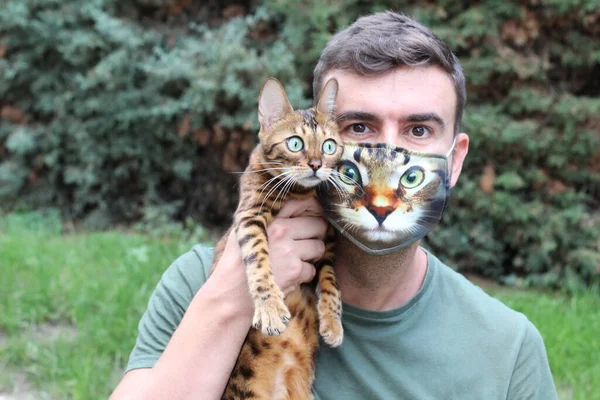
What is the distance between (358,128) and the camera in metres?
2.55

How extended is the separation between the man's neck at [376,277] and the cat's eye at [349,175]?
29cm

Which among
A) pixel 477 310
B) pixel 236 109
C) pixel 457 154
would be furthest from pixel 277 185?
pixel 236 109

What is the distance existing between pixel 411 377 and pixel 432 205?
706 millimetres

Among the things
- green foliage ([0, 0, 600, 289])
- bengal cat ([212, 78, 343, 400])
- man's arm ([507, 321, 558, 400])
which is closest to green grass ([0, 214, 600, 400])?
green foliage ([0, 0, 600, 289])

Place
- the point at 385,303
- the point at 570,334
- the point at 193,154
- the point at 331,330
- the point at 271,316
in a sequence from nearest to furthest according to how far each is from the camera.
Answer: the point at 271,316 < the point at 331,330 < the point at 385,303 < the point at 570,334 < the point at 193,154

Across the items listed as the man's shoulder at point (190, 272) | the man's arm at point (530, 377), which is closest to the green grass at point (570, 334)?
the man's arm at point (530, 377)

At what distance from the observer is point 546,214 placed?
630cm

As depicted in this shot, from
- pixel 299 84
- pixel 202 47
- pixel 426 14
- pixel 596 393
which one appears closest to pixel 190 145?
pixel 202 47

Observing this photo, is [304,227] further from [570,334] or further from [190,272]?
[570,334]

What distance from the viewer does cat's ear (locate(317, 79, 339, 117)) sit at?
251 cm

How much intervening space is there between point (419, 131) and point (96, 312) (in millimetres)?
3442

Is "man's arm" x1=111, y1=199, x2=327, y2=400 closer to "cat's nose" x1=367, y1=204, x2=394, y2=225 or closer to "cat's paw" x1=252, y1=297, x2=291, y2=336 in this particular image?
"cat's paw" x1=252, y1=297, x2=291, y2=336

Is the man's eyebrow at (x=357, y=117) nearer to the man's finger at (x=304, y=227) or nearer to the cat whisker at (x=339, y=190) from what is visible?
the cat whisker at (x=339, y=190)

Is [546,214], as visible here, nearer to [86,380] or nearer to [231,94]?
[231,94]
